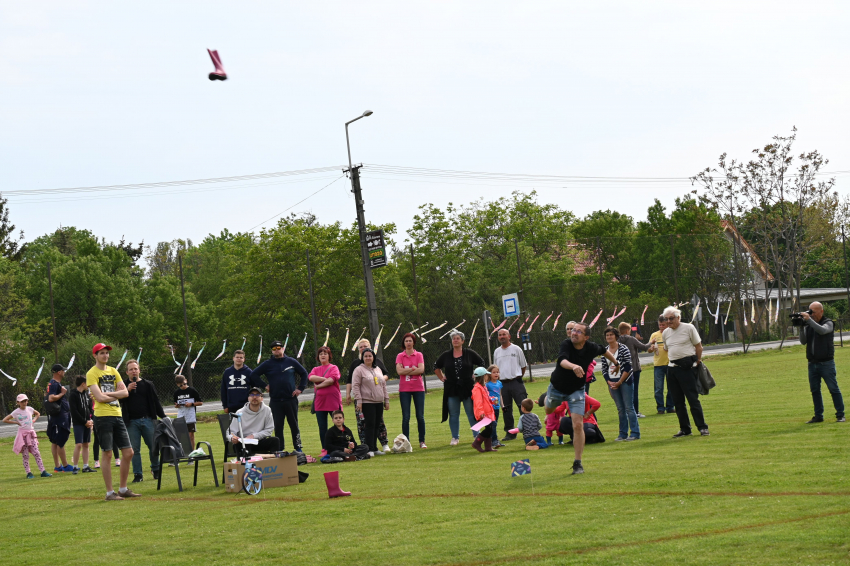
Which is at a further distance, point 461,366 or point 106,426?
point 461,366

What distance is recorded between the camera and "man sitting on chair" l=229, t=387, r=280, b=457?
1238 cm

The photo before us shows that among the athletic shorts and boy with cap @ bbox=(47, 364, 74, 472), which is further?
boy with cap @ bbox=(47, 364, 74, 472)

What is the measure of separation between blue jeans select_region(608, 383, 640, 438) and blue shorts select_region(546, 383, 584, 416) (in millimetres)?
2602

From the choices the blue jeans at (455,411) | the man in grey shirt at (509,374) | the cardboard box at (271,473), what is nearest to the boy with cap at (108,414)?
the cardboard box at (271,473)

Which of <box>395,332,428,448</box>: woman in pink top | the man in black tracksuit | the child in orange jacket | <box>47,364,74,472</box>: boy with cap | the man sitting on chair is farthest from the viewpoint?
<box>47,364,74,472</box>: boy with cap

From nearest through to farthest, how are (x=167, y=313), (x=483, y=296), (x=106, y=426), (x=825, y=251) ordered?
(x=106, y=426) < (x=483, y=296) < (x=167, y=313) < (x=825, y=251)

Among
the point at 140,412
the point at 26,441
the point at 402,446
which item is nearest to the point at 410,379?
the point at 402,446

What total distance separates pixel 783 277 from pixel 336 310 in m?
37.8

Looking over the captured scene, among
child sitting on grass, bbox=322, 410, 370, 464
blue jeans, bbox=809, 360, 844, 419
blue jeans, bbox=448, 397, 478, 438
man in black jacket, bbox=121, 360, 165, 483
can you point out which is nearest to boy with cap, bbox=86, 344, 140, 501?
man in black jacket, bbox=121, 360, 165, 483

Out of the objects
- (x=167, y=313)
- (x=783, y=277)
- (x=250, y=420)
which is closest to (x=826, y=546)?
(x=250, y=420)

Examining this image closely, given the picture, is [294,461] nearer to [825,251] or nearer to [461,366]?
[461,366]

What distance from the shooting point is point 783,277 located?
69812 mm

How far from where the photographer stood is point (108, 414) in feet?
37.0

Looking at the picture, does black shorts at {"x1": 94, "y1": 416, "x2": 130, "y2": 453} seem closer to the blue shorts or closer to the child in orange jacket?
the child in orange jacket
